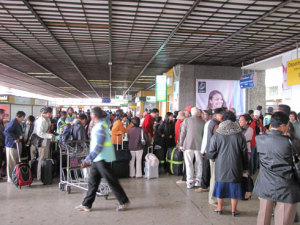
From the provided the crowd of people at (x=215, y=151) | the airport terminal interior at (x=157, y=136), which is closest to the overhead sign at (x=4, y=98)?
the airport terminal interior at (x=157, y=136)

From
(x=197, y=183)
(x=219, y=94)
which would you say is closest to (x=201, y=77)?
(x=219, y=94)

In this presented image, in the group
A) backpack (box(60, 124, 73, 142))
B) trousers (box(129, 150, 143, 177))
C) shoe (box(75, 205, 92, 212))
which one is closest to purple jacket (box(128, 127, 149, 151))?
trousers (box(129, 150, 143, 177))

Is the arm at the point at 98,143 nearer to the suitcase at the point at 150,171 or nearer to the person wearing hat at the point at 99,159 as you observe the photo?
the person wearing hat at the point at 99,159

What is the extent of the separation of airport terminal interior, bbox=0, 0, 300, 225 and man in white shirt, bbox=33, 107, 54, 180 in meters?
0.02

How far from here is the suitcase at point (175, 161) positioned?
23.6 feet

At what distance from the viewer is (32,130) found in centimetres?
683

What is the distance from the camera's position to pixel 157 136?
8.02 metres

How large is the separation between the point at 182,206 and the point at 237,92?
10.2m

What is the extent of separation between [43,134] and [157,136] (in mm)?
3229

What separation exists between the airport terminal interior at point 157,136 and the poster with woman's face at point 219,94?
115 mm

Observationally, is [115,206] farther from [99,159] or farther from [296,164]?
[296,164]

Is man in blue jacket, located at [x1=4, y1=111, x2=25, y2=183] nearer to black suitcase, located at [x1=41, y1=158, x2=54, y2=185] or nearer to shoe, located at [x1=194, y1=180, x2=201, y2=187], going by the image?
black suitcase, located at [x1=41, y1=158, x2=54, y2=185]

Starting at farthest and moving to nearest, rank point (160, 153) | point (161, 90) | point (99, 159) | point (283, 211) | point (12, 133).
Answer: point (161, 90) → point (160, 153) → point (12, 133) → point (99, 159) → point (283, 211)

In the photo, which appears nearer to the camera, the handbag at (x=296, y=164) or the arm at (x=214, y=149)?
the handbag at (x=296, y=164)
